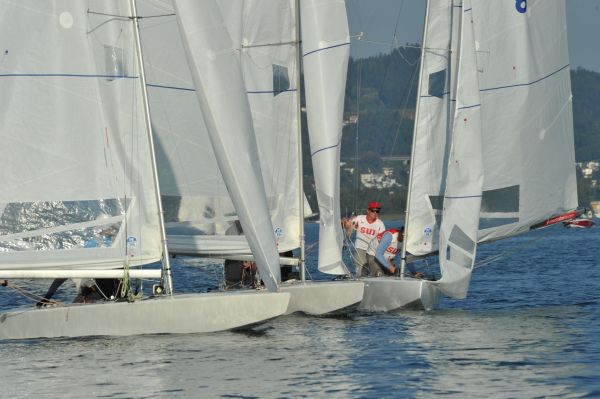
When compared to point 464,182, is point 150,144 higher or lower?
higher

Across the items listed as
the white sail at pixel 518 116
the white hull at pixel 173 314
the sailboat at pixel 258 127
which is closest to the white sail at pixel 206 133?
the sailboat at pixel 258 127

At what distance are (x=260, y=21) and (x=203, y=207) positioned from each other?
302 cm

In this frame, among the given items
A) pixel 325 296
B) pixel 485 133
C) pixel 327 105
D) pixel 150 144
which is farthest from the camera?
pixel 485 133

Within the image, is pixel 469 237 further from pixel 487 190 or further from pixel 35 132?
pixel 35 132

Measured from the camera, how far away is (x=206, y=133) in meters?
20.7

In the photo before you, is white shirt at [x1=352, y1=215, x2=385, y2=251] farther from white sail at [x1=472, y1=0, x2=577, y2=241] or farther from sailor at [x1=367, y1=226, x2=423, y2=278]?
white sail at [x1=472, y1=0, x2=577, y2=241]

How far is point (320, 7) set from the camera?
2073cm

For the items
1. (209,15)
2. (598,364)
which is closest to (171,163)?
(209,15)

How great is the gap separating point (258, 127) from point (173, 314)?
190 inches

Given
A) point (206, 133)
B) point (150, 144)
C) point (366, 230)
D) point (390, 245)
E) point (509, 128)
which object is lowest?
point (390, 245)

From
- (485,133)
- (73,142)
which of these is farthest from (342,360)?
(485,133)

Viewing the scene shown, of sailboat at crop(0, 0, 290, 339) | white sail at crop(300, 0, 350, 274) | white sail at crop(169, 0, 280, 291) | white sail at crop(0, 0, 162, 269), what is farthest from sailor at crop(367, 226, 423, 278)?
white sail at crop(0, 0, 162, 269)

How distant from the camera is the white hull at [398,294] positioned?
2075 cm

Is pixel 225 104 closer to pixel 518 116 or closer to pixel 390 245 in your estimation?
pixel 390 245
